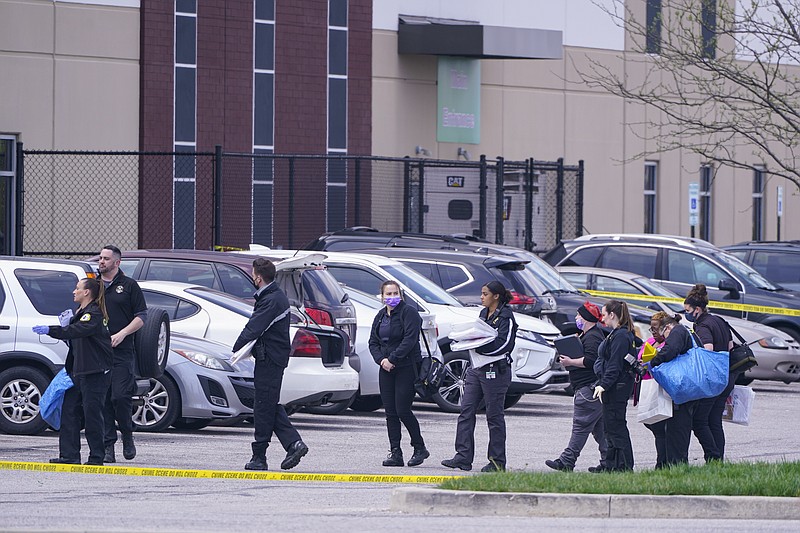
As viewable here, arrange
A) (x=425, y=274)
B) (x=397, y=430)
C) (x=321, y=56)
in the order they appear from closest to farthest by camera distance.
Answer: (x=397, y=430), (x=425, y=274), (x=321, y=56)

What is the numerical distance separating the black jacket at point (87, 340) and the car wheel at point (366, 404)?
5.54 metres

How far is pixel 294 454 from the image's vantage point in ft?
37.8

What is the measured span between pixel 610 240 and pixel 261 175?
830 centimetres

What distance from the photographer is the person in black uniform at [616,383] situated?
1159 centimetres

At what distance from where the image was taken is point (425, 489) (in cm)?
946

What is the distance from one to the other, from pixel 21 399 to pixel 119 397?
6.65 ft

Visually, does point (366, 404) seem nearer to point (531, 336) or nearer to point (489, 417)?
point (531, 336)

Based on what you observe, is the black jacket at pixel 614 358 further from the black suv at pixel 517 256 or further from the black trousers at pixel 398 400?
the black suv at pixel 517 256

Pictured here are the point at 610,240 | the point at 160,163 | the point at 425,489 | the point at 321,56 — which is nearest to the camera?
the point at 425,489

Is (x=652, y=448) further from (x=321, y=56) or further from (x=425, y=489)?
(x=321, y=56)

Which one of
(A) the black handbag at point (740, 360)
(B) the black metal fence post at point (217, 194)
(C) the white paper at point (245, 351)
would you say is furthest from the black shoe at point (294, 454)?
(B) the black metal fence post at point (217, 194)

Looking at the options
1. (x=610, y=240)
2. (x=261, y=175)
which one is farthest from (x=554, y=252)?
(x=261, y=175)

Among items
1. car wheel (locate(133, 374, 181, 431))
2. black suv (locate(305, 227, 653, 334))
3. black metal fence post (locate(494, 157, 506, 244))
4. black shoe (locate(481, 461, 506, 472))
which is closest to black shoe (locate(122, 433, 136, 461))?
car wheel (locate(133, 374, 181, 431))

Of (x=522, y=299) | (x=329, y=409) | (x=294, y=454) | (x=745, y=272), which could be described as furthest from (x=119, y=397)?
(x=745, y=272)
